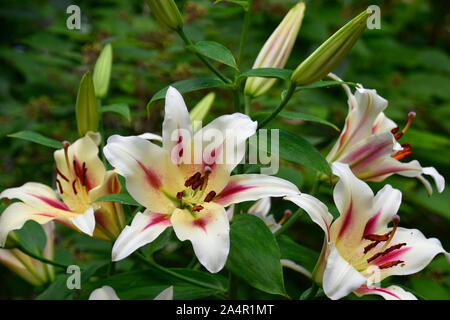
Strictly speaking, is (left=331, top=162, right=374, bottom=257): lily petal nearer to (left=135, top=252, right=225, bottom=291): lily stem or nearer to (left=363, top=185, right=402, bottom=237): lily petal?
(left=363, top=185, right=402, bottom=237): lily petal

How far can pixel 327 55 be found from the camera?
62cm

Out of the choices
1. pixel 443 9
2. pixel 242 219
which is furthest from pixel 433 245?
pixel 443 9

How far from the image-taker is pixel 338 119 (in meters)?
1.50

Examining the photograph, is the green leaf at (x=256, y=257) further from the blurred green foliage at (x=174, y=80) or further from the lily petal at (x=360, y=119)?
the blurred green foliage at (x=174, y=80)

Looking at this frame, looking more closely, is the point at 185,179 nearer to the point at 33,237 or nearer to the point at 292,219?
Answer: the point at 292,219

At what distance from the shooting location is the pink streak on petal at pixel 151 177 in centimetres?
59

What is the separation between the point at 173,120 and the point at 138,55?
0.78 meters

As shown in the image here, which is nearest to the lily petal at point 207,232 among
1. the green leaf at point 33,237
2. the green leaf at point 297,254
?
the green leaf at point 297,254

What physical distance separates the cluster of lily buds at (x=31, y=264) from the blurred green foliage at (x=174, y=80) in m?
0.22

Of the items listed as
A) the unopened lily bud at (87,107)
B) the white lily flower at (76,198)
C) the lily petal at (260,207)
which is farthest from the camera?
the lily petal at (260,207)

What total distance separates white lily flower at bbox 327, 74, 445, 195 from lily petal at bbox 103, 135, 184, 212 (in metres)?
0.25

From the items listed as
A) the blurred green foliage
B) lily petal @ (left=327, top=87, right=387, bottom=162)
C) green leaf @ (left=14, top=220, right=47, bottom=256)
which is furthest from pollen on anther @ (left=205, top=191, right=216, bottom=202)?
the blurred green foliage

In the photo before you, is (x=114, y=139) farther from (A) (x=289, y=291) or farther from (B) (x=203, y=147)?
(A) (x=289, y=291)
